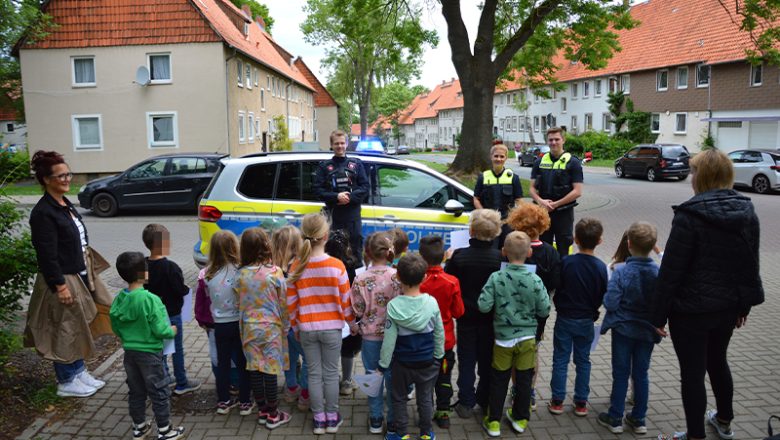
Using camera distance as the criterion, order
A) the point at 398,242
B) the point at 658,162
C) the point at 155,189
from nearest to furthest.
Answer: the point at 398,242 → the point at 155,189 → the point at 658,162

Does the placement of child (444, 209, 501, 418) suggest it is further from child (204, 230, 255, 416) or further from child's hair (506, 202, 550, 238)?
child (204, 230, 255, 416)

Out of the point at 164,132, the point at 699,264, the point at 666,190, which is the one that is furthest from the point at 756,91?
the point at 699,264

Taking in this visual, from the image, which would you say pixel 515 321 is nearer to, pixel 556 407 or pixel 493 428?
pixel 493 428

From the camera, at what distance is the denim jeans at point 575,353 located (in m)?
4.25

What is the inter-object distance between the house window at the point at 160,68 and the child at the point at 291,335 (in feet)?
81.2

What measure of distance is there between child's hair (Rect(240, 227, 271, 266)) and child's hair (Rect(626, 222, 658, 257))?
254 cm

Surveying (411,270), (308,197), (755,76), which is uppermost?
(755,76)

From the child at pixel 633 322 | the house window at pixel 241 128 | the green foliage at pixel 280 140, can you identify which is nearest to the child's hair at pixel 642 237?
the child at pixel 633 322

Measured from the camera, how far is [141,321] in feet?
12.8

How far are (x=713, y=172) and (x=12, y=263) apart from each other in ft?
16.6

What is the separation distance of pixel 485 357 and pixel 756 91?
1468 inches

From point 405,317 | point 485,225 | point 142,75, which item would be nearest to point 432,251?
point 485,225

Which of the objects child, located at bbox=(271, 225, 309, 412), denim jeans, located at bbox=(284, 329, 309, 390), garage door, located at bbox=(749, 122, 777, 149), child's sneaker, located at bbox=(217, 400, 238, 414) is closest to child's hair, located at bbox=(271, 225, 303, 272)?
child, located at bbox=(271, 225, 309, 412)

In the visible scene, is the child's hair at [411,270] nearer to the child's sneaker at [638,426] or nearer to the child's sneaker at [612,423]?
the child's sneaker at [612,423]
